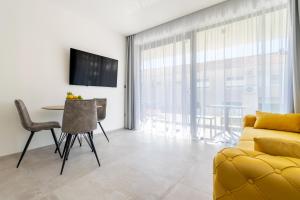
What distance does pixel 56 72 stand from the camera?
3.01 metres

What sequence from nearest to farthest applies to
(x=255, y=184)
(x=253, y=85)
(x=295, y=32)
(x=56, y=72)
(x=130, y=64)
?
1. (x=255, y=184)
2. (x=295, y=32)
3. (x=253, y=85)
4. (x=56, y=72)
5. (x=130, y=64)

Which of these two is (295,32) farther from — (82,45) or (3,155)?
(3,155)

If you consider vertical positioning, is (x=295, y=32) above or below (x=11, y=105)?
above

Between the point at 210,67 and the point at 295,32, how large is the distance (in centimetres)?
126

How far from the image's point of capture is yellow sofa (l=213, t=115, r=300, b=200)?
0.63 metres

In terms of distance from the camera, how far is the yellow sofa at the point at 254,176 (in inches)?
24.7

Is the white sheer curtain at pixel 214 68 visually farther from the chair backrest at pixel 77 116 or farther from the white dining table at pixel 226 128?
the chair backrest at pixel 77 116

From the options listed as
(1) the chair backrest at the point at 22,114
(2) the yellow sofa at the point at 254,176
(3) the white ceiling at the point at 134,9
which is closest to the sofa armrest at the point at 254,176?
(2) the yellow sofa at the point at 254,176

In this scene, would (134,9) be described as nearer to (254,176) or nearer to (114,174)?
(114,174)

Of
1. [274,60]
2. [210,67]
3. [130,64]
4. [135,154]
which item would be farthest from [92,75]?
[274,60]

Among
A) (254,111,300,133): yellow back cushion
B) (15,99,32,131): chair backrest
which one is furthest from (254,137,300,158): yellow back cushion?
(15,99,32,131): chair backrest

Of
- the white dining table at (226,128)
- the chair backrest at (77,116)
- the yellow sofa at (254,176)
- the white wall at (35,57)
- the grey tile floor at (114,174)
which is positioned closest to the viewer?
the yellow sofa at (254,176)

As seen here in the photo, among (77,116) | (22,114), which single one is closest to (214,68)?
(77,116)

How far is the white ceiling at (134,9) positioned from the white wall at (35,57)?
31 cm
